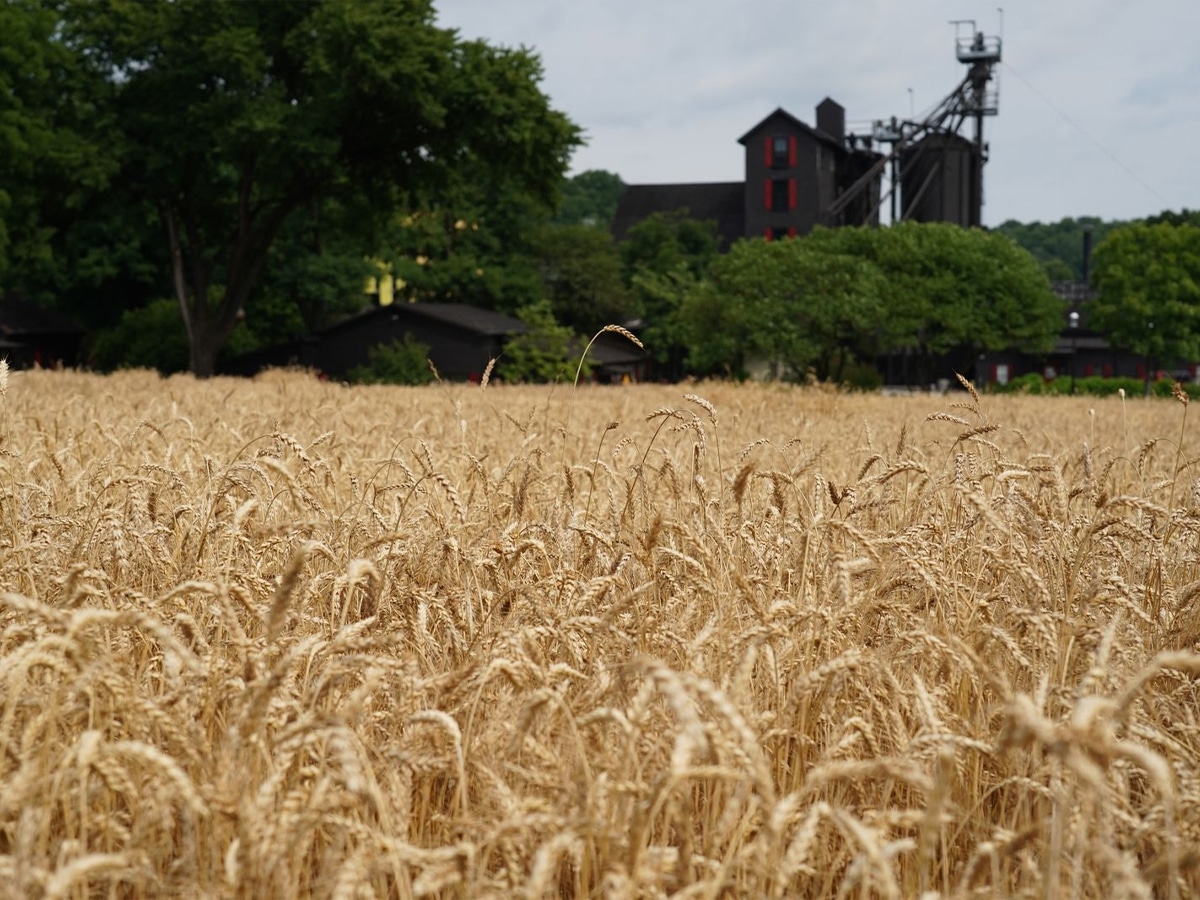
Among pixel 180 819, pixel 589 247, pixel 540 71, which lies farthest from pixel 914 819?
pixel 589 247

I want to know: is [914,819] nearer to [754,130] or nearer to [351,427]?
[351,427]

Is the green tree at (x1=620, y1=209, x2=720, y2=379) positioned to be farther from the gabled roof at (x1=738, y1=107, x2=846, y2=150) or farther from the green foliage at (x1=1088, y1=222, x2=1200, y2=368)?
the green foliage at (x1=1088, y1=222, x2=1200, y2=368)

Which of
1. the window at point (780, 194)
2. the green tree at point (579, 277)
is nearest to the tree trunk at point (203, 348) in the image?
the green tree at point (579, 277)

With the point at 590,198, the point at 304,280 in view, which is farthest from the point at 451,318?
the point at 590,198

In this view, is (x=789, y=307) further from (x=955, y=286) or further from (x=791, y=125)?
(x=791, y=125)

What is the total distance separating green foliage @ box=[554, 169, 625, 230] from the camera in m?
110

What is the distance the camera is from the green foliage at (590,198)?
361 feet

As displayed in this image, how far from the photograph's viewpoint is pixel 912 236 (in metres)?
56.9

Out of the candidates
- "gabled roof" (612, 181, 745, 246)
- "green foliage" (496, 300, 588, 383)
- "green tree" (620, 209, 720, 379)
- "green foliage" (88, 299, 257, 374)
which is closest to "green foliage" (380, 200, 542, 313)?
"green tree" (620, 209, 720, 379)

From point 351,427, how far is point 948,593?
18.9ft

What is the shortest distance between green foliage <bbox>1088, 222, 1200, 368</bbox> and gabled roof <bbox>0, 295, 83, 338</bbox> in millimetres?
52668

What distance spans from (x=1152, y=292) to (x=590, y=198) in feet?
222

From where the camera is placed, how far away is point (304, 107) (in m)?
33.6

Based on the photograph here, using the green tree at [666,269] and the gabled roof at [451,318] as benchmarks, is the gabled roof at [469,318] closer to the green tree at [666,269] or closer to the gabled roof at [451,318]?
the gabled roof at [451,318]
